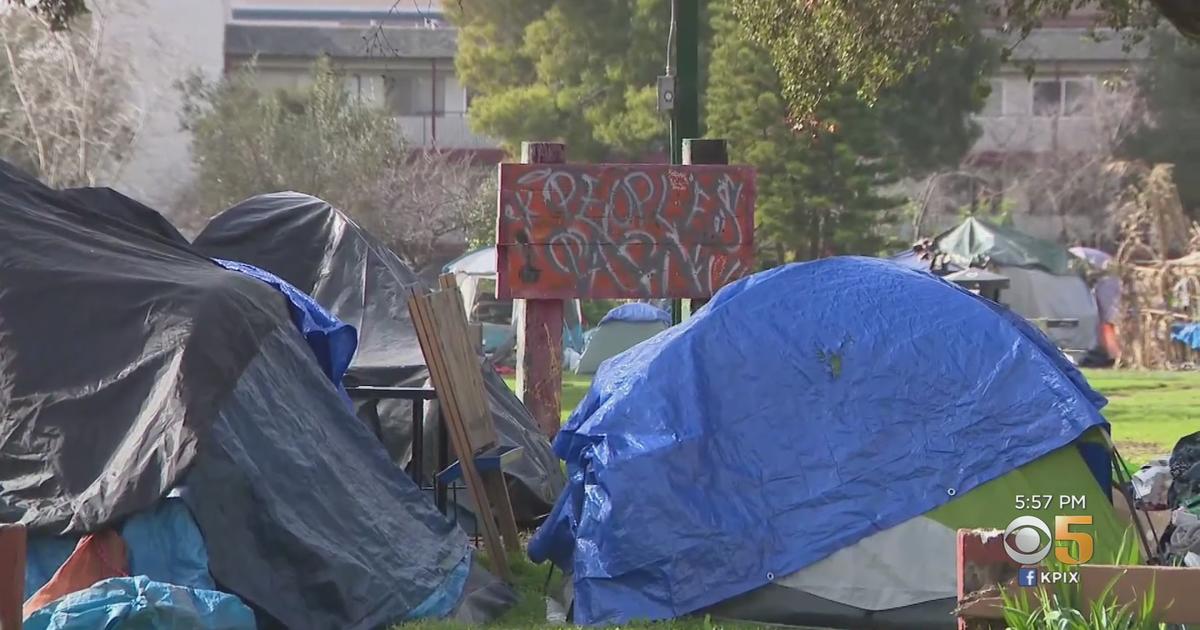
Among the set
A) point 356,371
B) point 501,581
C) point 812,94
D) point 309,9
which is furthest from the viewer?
point 309,9

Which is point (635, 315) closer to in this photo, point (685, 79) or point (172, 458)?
point (685, 79)

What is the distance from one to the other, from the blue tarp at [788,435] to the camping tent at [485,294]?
2318 centimetres

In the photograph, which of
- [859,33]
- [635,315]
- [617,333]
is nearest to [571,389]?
[617,333]

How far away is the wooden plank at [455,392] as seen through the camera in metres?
8.11

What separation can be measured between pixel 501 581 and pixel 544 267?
3596mm

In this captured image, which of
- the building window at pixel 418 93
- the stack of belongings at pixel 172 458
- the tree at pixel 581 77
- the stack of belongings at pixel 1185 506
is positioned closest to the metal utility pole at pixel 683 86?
the stack of belongings at pixel 1185 506

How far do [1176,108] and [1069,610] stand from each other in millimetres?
37798

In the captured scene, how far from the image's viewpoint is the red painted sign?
11.1m

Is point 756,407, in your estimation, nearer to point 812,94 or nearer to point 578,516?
point 578,516

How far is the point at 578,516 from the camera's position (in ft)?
24.9

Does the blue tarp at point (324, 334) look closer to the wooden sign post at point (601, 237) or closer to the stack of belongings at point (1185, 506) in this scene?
the wooden sign post at point (601, 237)

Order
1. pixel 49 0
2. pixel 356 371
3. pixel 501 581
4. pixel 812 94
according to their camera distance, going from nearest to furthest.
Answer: pixel 501 581 → pixel 356 371 → pixel 49 0 → pixel 812 94

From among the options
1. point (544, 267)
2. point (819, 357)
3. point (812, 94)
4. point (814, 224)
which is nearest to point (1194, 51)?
point (814, 224)

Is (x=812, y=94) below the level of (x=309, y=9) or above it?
below
